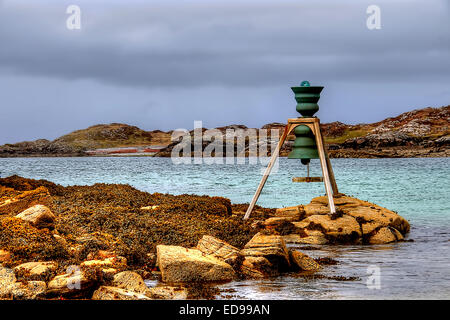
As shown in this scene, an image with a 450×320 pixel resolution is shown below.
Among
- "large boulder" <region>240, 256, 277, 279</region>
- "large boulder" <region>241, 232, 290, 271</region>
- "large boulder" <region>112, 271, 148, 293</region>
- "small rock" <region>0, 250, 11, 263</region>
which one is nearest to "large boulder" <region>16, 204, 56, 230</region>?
"small rock" <region>0, 250, 11, 263</region>

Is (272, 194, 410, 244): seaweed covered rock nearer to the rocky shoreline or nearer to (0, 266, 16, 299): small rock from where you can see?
the rocky shoreline

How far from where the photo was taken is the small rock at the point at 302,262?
580 inches

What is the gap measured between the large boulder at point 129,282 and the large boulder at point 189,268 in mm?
1482

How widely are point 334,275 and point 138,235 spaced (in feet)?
19.2

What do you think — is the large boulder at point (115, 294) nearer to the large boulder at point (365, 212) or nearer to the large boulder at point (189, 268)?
the large boulder at point (189, 268)

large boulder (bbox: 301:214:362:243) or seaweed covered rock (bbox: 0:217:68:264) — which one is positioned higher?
seaweed covered rock (bbox: 0:217:68:264)

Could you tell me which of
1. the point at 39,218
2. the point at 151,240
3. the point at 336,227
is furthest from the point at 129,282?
the point at 336,227

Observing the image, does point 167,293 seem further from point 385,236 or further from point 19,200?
point 19,200

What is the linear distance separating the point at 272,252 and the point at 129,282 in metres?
4.05

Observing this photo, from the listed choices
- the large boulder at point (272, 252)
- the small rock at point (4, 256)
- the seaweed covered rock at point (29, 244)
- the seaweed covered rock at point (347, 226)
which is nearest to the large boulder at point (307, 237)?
the seaweed covered rock at point (347, 226)

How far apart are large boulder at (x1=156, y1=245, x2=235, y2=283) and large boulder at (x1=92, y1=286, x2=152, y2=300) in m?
2.21

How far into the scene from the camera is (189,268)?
1330cm

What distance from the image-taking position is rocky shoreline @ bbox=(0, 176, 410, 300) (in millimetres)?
11820
